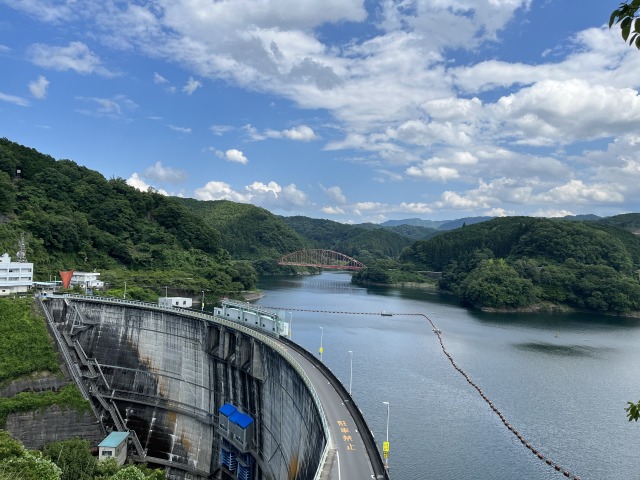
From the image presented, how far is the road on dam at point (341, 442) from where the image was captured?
63.2 ft

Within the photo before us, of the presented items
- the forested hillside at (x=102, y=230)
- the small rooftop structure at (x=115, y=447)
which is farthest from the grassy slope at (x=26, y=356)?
the forested hillside at (x=102, y=230)

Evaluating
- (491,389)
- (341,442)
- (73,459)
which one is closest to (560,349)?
(491,389)

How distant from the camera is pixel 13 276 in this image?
155ft

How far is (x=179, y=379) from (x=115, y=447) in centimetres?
757

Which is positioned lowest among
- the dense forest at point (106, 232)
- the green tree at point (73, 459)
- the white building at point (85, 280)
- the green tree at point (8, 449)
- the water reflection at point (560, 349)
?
the green tree at point (73, 459)

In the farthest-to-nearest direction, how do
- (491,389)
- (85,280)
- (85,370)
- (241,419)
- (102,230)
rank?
(102,230) < (85,280) < (491,389) < (85,370) < (241,419)

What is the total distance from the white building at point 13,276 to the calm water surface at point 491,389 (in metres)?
31.4

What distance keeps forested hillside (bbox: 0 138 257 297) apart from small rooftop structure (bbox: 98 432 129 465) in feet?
104

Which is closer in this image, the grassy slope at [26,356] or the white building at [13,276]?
the grassy slope at [26,356]

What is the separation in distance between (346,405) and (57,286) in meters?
42.7

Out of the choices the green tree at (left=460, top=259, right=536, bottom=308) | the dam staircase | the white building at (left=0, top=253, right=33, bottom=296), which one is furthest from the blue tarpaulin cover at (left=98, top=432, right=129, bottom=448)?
the green tree at (left=460, top=259, right=536, bottom=308)

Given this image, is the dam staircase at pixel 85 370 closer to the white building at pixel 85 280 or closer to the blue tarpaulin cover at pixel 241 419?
the blue tarpaulin cover at pixel 241 419

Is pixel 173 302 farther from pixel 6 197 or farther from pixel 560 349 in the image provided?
pixel 560 349

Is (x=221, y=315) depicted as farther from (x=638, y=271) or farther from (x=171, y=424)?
(x=638, y=271)
